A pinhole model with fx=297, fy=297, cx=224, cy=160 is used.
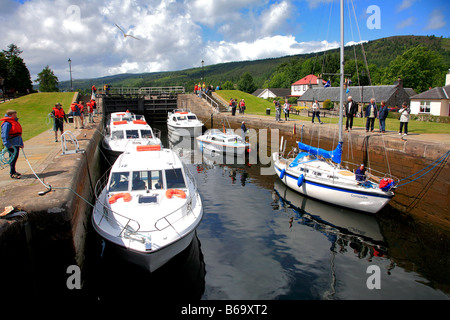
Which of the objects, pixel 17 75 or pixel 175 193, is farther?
pixel 17 75

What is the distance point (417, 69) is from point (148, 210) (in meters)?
73.7

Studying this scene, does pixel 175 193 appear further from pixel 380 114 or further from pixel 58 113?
pixel 380 114

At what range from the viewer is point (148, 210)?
7.89 meters

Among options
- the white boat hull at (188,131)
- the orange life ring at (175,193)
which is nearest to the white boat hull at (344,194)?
the orange life ring at (175,193)

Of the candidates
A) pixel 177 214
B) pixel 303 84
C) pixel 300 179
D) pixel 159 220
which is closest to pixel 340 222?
pixel 300 179

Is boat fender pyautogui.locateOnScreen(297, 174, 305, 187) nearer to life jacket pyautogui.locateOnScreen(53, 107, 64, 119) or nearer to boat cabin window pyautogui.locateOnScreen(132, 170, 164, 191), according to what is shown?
boat cabin window pyautogui.locateOnScreen(132, 170, 164, 191)

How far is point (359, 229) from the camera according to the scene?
1070cm

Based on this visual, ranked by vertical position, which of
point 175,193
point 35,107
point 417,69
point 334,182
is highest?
point 417,69

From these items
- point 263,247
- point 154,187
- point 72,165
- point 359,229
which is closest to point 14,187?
point 72,165

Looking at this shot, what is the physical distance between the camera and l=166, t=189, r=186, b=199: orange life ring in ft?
28.2

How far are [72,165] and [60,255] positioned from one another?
13.0 ft

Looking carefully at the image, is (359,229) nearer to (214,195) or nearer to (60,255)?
(214,195)

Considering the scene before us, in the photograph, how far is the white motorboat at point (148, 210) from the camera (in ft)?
22.8

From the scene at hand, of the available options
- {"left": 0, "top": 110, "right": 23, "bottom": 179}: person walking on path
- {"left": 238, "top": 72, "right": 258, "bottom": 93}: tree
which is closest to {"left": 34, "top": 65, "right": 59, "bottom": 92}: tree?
{"left": 238, "top": 72, "right": 258, "bottom": 93}: tree
